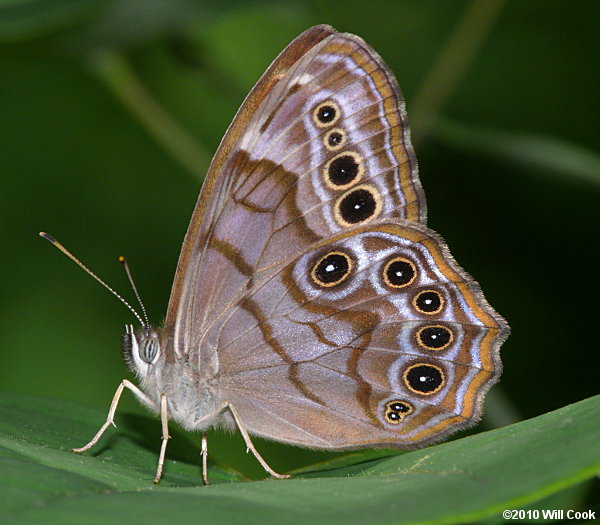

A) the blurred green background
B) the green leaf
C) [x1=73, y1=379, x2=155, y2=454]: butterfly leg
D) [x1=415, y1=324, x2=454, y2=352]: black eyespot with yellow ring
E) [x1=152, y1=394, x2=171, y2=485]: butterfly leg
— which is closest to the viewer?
the green leaf

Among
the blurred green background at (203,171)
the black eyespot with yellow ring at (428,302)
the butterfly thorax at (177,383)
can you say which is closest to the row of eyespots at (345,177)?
the black eyespot with yellow ring at (428,302)

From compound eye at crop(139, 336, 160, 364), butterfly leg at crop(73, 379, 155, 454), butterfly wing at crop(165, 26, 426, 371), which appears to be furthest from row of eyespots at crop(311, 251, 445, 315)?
butterfly leg at crop(73, 379, 155, 454)

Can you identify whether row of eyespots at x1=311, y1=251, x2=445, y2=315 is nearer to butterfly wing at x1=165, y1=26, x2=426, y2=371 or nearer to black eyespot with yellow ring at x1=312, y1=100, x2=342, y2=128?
butterfly wing at x1=165, y1=26, x2=426, y2=371

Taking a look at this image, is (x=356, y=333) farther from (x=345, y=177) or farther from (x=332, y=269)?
(x=345, y=177)

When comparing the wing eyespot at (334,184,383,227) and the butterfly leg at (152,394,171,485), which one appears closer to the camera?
the butterfly leg at (152,394,171,485)

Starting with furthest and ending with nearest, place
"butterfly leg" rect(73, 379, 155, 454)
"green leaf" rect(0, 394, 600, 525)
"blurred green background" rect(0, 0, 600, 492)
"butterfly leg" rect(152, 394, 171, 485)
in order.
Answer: "blurred green background" rect(0, 0, 600, 492) < "butterfly leg" rect(73, 379, 155, 454) < "butterfly leg" rect(152, 394, 171, 485) < "green leaf" rect(0, 394, 600, 525)

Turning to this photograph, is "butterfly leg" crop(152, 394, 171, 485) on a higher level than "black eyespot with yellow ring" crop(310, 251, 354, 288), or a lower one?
lower

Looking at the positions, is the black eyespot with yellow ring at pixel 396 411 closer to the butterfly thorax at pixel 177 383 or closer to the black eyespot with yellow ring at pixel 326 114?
the butterfly thorax at pixel 177 383

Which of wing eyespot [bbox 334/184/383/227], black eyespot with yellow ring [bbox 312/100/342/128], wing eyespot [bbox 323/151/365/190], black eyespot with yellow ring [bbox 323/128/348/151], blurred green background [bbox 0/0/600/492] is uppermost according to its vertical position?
black eyespot with yellow ring [bbox 312/100/342/128]
